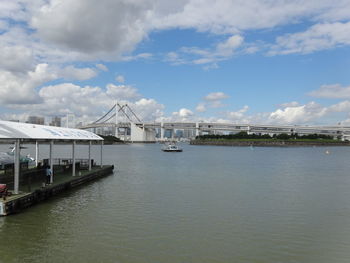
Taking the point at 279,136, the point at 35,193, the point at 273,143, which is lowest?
the point at 35,193

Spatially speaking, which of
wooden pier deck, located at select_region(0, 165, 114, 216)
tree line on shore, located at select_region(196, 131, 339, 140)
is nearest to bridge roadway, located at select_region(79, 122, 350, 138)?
tree line on shore, located at select_region(196, 131, 339, 140)

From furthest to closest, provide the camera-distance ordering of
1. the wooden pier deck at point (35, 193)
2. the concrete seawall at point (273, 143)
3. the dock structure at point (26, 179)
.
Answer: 1. the concrete seawall at point (273, 143)
2. the dock structure at point (26, 179)
3. the wooden pier deck at point (35, 193)

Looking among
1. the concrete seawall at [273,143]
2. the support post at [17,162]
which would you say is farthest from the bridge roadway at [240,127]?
the support post at [17,162]

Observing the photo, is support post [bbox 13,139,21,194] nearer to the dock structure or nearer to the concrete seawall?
the dock structure

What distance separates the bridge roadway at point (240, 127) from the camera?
155m

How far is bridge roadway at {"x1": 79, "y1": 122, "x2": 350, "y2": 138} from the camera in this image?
508 ft

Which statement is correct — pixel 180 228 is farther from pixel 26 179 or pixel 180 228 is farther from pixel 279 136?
pixel 279 136

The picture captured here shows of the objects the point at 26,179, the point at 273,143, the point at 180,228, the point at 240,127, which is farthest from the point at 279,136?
the point at 180,228

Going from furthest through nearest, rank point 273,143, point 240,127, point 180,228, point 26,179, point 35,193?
1. point 240,127
2. point 273,143
3. point 26,179
4. point 35,193
5. point 180,228

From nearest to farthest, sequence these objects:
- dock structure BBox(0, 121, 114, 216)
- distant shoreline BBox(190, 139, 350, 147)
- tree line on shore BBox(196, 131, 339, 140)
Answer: dock structure BBox(0, 121, 114, 216) → distant shoreline BBox(190, 139, 350, 147) → tree line on shore BBox(196, 131, 339, 140)

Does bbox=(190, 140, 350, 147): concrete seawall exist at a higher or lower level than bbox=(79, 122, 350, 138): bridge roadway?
lower

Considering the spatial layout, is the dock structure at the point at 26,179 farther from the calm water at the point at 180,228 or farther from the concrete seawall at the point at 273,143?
the concrete seawall at the point at 273,143

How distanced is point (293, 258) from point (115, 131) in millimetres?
156806

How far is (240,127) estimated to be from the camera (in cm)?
15975
